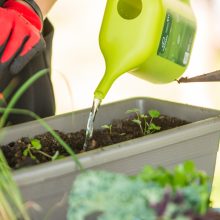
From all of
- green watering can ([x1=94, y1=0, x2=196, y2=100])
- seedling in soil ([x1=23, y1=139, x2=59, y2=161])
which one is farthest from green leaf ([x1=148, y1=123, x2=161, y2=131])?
seedling in soil ([x1=23, y1=139, x2=59, y2=161])

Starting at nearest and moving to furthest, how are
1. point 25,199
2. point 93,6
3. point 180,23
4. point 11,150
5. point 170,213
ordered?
1. point 170,213
2. point 25,199
3. point 11,150
4. point 180,23
5. point 93,6

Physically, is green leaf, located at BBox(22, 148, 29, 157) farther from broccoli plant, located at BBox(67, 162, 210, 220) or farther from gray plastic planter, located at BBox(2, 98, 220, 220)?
broccoli plant, located at BBox(67, 162, 210, 220)

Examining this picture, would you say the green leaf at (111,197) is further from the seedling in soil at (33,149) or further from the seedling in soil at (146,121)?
the seedling in soil at (146,121)

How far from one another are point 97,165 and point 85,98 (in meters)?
1.71

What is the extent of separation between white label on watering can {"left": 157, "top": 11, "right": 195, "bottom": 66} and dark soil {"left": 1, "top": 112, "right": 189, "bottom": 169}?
13cm

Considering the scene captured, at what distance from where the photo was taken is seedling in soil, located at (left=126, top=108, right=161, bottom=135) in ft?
3.07

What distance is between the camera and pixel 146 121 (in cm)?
99

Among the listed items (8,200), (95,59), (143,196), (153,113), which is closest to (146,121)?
(153,113)

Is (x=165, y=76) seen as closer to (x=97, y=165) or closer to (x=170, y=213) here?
(x=97, y=165)

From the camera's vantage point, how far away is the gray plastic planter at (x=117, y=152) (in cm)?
61

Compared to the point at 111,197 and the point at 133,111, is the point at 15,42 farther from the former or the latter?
the point at 111,197

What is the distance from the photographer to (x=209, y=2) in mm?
2684

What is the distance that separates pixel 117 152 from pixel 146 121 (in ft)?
1.11

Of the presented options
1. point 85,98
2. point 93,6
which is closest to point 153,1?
point 85,98
